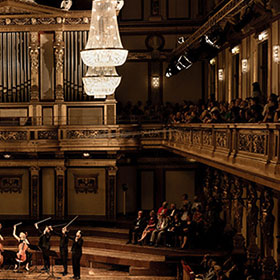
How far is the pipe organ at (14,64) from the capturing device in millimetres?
19953

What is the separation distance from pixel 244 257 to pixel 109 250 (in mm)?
4980

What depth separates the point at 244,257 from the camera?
14.4 metres

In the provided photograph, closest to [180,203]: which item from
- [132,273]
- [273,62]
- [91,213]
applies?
[91,213]

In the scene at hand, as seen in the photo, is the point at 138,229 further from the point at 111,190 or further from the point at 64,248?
the point at 111,190

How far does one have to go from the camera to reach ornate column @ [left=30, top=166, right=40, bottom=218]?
20844mm

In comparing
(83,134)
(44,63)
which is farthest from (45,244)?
(44,63)

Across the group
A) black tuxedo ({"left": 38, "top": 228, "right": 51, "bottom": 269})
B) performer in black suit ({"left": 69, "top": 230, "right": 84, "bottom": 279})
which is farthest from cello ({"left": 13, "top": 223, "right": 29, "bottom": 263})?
performer in black suit ({"left": 69, "top": 230, "right": 84, "bottom": 279})

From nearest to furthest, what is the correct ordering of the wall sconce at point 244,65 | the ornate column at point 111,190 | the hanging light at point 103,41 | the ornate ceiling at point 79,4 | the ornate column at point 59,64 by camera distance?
the hanging light at point 103,41 → the wall sconce at point 244,65 → the ornate column at point 59,64 → the ornate column at point 111,190 → the ornate ceiling at point 79,4

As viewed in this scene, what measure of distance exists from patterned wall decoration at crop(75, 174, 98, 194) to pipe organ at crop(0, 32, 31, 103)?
384 cm

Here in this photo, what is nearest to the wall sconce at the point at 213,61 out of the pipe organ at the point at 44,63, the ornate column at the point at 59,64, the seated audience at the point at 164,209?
the pipe organ at the point at 44,63

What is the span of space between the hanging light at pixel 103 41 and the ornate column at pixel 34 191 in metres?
9.26

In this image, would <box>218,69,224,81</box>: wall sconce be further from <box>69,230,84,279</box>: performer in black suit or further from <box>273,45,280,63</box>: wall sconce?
<box>69,230,84,279</box>: performer in black suit

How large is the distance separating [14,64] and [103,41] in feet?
27.8

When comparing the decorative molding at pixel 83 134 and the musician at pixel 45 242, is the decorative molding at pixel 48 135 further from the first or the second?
the musician at pixel 45 242
